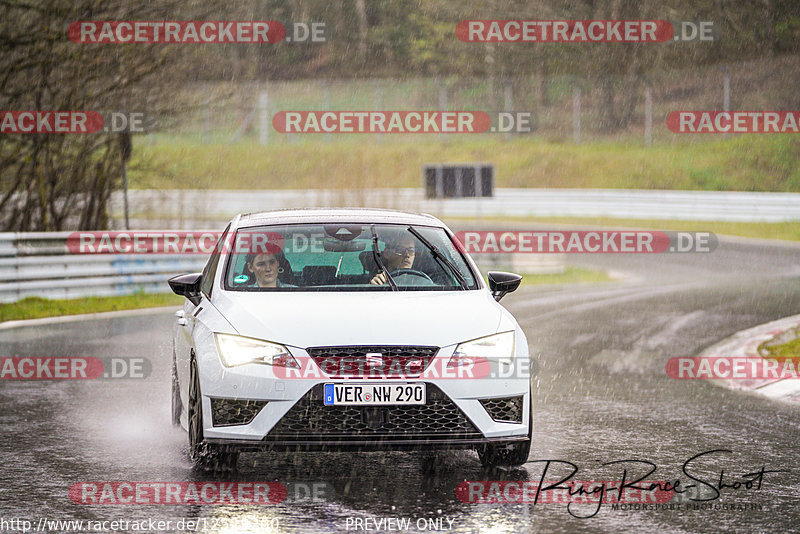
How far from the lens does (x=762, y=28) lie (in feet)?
203

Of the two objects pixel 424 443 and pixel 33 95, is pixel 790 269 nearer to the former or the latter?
pixel 33 95

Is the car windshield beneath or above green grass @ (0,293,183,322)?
above

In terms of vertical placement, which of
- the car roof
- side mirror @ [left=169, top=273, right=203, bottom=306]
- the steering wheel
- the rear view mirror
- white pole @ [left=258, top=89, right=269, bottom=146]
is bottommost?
side mirror @ [left=169, top=273, right=203, bottom=306]

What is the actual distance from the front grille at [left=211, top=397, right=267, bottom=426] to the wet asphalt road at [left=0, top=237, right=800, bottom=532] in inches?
17.4

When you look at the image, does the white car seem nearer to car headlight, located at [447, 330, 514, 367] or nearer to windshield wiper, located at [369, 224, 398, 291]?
car headlight, located at [447, 330, 514, 367]

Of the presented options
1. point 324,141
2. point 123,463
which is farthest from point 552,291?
point 324,141

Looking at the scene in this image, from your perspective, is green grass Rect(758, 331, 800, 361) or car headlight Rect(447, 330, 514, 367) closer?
car headlight Rect(447, 330, 514, 367)

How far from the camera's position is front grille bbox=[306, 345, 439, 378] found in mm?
7176

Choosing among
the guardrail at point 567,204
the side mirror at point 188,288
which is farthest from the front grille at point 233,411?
the guardrail at point 567,204

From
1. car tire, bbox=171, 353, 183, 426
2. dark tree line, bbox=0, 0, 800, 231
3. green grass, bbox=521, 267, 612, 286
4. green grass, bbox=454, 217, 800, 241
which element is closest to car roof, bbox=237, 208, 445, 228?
car tire, bbox=171, 353, 183, 426

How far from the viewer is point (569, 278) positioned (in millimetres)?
27109

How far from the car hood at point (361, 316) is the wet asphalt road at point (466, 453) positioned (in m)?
0.83

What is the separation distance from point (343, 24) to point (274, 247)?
7021cm

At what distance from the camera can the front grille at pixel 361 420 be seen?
23.5ft
